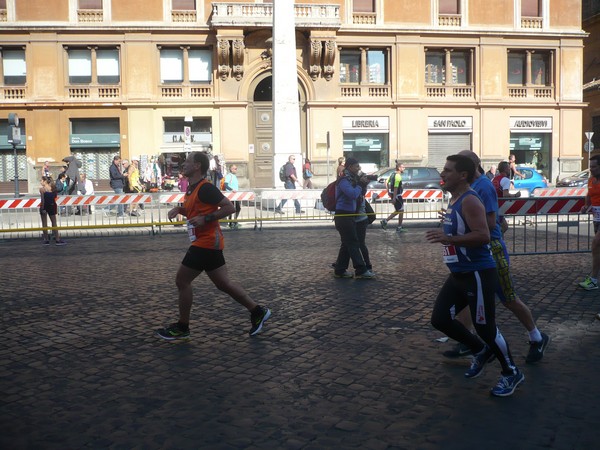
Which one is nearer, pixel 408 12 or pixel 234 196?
pixel 234 196

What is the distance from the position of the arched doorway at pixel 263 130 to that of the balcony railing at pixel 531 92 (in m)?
11.8

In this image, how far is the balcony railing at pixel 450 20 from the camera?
38.1 metres

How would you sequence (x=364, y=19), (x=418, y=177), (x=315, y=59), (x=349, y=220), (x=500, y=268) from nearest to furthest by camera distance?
(x=500, y=268) → (x=349, y=220) → (x=418, y=177) → (x=315, y=59) → (x=364, y=19)

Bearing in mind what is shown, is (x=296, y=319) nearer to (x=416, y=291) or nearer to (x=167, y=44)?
(x=416, y=291)

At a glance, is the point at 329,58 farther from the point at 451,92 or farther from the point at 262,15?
the point at 451,92

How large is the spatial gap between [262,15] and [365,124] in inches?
302

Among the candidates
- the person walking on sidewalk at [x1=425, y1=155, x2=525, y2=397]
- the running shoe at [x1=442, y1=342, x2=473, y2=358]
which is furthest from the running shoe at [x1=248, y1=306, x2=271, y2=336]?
the person walking on sidewalk at [x1=425, y1=155, x2=525, y2=397]

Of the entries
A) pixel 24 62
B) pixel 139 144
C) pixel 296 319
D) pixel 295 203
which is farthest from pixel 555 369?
pixel 24 62

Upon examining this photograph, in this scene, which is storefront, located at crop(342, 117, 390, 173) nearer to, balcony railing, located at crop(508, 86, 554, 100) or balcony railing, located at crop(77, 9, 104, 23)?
balcony railing, located at crop(508, 86, 554, 100)

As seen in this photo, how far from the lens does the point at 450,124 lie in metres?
38.5

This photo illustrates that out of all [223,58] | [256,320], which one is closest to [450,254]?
[256,320]

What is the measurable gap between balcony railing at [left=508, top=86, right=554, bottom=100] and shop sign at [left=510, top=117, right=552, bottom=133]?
1174mm

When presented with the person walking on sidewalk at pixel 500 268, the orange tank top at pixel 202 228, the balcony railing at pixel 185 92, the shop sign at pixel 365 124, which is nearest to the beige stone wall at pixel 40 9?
the balcony railing at pixel 185 92

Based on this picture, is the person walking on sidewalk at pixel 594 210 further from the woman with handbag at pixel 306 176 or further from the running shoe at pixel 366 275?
the woman with handbag at pixel 306 176
